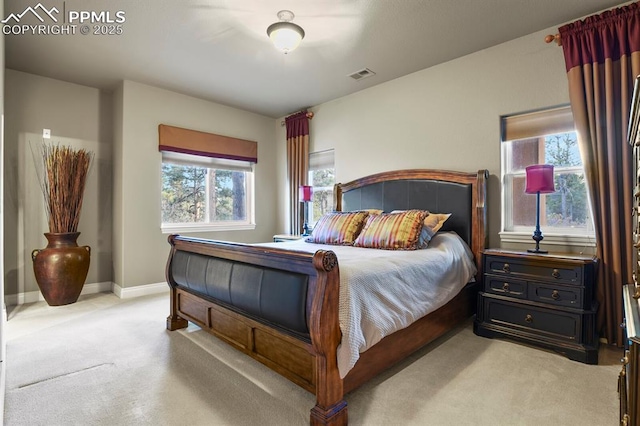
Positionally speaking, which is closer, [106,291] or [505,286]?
[505,286]

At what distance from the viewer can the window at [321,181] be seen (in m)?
4.76

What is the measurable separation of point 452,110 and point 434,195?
91 cm

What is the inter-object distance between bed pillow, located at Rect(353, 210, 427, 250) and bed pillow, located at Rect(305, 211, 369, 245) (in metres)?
0.17

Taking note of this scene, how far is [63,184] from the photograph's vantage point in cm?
362

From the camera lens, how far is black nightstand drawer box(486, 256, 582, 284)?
2.34m

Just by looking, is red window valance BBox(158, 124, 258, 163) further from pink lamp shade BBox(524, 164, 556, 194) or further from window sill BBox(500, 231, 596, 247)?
pink lamp shade BBox(524, 164, 556, 194)

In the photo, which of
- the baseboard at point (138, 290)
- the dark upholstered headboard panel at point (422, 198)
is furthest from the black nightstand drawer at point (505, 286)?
the baseboard at point (138, 290)

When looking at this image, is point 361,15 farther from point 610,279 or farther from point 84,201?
point 84,201

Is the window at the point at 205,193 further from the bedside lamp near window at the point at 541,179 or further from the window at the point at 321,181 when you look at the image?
the bedside lamp near window at the point at 541,179

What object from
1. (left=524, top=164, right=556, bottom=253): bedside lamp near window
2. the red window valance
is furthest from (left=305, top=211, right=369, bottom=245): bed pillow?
the red window valance

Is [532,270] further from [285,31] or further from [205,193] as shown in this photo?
[205,193]

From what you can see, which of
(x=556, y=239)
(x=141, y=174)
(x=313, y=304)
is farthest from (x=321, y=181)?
(x=313, y=304)

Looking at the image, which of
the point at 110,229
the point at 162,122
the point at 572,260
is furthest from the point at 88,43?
the point at 572,260

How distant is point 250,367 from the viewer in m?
2.17
